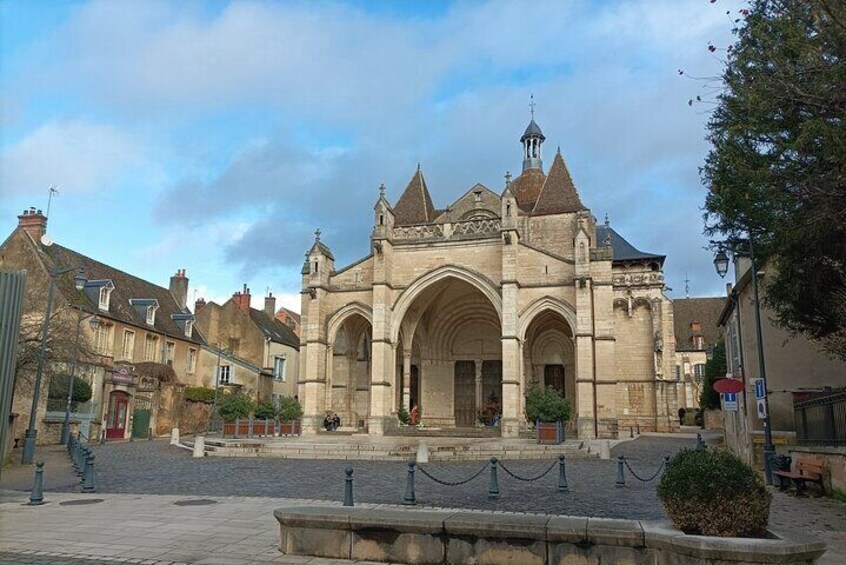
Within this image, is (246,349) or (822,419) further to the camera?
(246,349)

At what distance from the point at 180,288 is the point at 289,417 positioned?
17.2m

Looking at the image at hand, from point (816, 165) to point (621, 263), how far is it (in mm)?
29489

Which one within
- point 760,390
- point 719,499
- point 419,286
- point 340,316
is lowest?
point 719,499

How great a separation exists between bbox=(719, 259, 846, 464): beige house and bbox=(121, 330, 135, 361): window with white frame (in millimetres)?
27215

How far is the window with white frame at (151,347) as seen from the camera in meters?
33.7

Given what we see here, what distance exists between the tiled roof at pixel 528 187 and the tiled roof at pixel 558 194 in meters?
2.41

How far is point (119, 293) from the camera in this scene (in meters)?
34.4

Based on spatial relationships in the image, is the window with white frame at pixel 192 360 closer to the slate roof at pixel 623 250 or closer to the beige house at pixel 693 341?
the slate roof at pixel 623 250

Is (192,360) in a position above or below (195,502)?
above

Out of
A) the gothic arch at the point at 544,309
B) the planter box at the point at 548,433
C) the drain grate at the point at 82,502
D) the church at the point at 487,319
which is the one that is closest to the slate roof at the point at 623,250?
the church at the point at 487,319

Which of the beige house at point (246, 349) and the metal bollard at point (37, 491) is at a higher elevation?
the beige house at point (246, 349)

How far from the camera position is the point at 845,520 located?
893cm

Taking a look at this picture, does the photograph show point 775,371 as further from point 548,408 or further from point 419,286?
point 419,286

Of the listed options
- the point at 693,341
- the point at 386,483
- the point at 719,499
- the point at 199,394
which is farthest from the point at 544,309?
the point at 693,341
